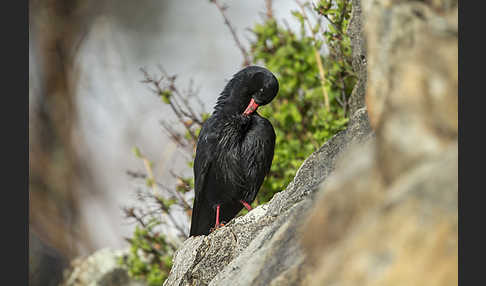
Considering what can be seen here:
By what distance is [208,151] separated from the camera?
11.8 feet

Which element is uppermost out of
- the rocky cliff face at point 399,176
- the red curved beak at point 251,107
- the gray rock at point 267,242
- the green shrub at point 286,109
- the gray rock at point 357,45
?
the green shrub at point 286,109

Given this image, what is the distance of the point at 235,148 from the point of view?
3580 millimetres

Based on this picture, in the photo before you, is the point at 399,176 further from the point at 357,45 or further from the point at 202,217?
the point at 202,217

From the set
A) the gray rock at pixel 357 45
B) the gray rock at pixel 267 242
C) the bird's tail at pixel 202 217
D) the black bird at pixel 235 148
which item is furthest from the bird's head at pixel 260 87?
the gray rock at pixel 267 242

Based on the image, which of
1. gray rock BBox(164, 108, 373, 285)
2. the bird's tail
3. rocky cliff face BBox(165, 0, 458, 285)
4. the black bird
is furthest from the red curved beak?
rocky cliff face BBox(165, 0, 458, 285)

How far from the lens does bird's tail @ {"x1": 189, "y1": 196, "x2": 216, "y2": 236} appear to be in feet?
12.4

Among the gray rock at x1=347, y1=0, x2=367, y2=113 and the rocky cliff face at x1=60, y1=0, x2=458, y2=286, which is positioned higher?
the gray rock at x1=347, y1=0, x2=367, y2=113

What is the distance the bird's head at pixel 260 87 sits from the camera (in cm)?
367

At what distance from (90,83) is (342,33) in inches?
246

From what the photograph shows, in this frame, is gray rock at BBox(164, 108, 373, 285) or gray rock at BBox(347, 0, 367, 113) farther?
gray rock at BBox(347, 0, 367, 113)

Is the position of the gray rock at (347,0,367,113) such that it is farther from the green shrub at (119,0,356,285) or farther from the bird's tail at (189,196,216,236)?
the bird's tail at (189,196,216,236)

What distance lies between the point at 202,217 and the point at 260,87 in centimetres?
97

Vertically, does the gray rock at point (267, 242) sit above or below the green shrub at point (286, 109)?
below

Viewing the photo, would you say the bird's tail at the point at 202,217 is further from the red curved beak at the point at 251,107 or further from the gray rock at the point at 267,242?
the red curved beak at the point at 251,107
